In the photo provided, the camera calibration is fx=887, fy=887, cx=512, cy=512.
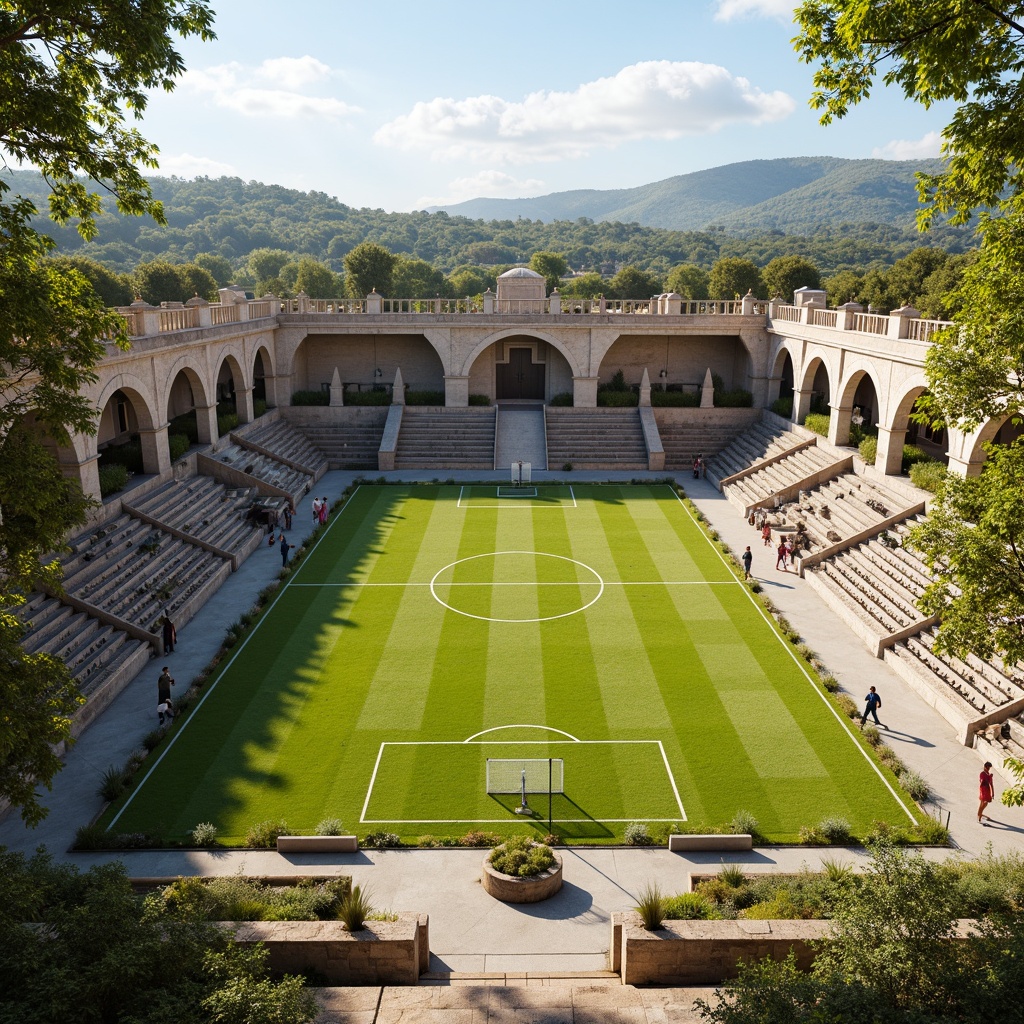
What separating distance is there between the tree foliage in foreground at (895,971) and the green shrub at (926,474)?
75.9ft

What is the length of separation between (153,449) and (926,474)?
100 feet

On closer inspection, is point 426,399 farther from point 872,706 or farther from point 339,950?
point 339,950

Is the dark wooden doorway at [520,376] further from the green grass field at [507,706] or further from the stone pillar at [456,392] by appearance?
the green grass field at [507,706]

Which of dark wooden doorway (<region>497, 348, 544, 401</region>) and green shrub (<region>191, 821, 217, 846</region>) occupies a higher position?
dark wooden doorway (<region>497, 348, 544, 401</region>)

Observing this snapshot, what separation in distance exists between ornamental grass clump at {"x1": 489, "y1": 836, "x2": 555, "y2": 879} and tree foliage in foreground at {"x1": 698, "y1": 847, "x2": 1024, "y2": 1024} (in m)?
5.32

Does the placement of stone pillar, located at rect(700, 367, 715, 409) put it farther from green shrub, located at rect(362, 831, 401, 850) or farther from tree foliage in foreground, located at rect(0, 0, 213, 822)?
tree foliage in foreground, located at rect(0, 0, 213, 822)

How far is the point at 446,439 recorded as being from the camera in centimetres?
5159

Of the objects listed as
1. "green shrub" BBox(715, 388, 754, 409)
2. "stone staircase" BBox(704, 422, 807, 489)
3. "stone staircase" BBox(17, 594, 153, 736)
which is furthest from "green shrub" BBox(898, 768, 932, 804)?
"green shrub" BBox(715, 388, 754, 409)

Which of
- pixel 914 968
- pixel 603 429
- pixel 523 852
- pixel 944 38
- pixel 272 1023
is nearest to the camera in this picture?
pixel 272 1023

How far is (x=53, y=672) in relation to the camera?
41.4 ft

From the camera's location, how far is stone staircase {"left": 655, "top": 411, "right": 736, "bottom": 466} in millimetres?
50562

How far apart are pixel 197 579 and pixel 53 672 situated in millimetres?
19537

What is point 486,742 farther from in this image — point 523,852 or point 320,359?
point 320,359

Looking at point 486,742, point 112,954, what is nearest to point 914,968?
point 112,954
